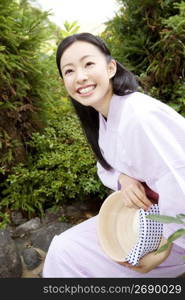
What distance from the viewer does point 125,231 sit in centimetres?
210

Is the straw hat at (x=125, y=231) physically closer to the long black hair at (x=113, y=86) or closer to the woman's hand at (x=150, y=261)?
the woman's hand at (x=150, y=261)

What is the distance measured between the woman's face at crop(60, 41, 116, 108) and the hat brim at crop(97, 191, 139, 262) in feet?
1.92

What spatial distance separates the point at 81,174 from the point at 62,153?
33cm

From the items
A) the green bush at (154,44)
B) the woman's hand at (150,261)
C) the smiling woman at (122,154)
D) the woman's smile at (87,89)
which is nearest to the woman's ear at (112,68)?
the smiling woman at (122,154)

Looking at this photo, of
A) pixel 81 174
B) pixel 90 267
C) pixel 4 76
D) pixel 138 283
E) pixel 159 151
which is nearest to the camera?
pixel 159 151

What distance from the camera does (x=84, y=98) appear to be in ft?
6.24

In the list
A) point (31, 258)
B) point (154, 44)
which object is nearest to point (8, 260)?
point (31, 258)

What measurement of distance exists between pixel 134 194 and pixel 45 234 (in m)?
1.54

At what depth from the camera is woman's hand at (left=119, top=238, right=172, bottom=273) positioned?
6.06 feet

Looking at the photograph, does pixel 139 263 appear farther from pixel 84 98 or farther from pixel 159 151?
pixel 84 98

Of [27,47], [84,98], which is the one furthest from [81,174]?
[84,98]

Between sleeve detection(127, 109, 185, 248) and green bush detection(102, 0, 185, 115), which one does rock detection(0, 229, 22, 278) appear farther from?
green bush detection(102, 0, 185, 115)

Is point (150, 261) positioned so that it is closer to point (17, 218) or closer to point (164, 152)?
point (164, 152)

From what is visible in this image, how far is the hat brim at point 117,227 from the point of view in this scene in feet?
6.61
